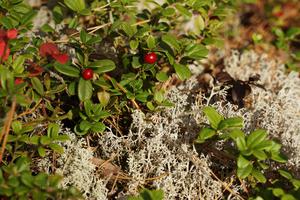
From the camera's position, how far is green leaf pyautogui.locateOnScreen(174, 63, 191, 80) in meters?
2.02

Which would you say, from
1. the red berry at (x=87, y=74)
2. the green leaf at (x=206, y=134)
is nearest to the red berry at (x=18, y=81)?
the red berry at (x=87, y=74)

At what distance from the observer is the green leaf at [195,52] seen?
81.4 inches

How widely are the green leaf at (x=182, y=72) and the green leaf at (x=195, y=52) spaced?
0.22ft

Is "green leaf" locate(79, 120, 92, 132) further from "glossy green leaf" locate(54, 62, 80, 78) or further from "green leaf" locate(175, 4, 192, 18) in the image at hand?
"green leaf" locate(175, 4, 192, 18)

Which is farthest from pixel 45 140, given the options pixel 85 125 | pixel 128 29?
pixel 128 29

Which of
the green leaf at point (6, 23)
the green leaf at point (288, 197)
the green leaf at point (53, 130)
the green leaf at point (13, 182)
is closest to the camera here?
the green leaf at point (13, 182)

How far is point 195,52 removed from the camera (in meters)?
2.09

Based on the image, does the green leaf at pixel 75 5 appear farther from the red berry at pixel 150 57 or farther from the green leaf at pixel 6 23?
the red berry at pixel 150 57

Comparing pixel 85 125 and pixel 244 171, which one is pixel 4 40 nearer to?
pixel 85 125

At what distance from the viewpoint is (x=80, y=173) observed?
1.89 m

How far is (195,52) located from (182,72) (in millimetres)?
135

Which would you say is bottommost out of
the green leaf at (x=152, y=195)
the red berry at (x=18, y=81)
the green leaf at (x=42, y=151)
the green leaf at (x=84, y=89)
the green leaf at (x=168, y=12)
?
the green leaf at (x=152, y=195)

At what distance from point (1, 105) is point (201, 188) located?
36.0 inches

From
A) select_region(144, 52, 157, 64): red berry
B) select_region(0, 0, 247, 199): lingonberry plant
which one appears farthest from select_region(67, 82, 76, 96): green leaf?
select_region(144, 52, 157, 64): red berry
